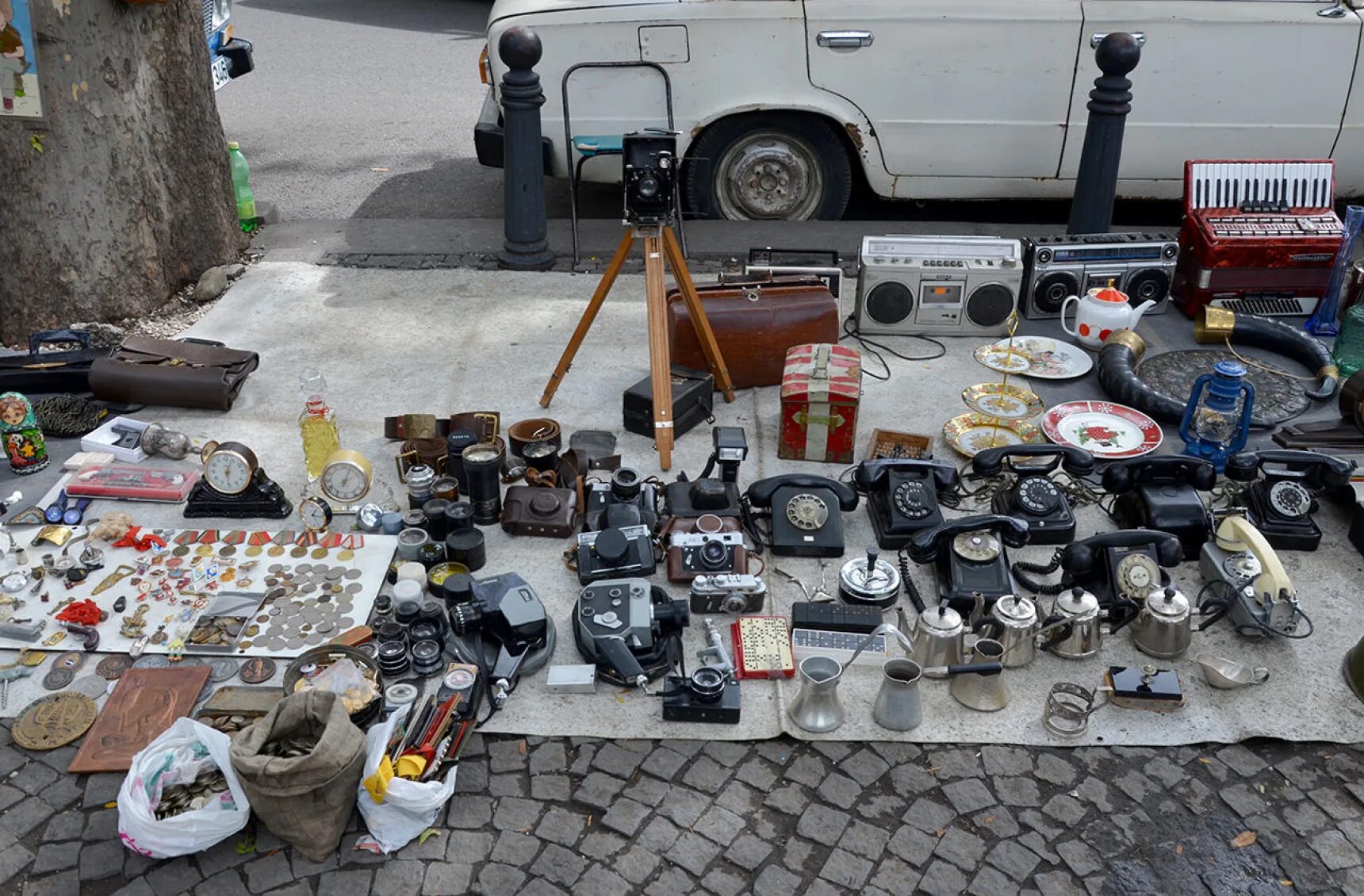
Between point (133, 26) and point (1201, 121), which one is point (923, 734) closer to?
point (1201, 121)

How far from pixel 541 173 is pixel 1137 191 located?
3.80 metres

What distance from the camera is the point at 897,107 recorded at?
23.3 ft

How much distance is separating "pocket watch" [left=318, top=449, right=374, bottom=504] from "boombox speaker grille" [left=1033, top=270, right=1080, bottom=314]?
3.87 meters

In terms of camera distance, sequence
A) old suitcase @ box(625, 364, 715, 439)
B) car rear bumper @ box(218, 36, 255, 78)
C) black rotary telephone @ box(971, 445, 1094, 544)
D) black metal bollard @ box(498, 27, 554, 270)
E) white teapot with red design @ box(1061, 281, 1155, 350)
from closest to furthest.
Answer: black rotary telephone @ box(971, 445, 1094, 544) → old suitcase @ box(625, 364, 715, 439) → white teapot with red design @ box(1061, 281, 1155, 350) → black metal bollard @ box(498, 27, 554, 270) → car rear bumper @ box(218, 36, 255, 78)

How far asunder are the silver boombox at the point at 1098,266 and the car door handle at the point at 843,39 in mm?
1577

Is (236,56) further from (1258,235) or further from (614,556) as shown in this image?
(1258,235)

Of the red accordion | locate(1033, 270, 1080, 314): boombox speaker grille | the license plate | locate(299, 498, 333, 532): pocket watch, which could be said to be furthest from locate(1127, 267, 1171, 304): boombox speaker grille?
the license plate

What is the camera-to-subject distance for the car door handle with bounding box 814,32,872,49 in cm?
690

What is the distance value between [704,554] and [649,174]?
178cm

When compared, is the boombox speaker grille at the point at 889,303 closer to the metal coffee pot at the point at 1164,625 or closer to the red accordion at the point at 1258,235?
the red accordion at the point at 1258,235

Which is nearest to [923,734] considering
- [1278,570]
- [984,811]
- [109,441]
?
[984,811]

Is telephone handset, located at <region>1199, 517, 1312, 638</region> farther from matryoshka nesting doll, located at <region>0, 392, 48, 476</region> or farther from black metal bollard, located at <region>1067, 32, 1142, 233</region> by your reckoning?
matryoshka nesting doll, located at <region>0, 392, 48, 476</region>

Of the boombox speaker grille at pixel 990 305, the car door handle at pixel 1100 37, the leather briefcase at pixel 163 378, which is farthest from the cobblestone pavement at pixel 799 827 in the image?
the car door handle at pixel 1100 37

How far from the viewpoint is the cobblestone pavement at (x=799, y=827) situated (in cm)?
338
